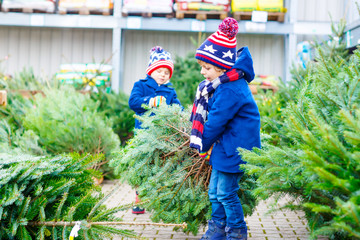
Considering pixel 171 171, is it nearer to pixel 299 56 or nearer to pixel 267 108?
pixel 267 108

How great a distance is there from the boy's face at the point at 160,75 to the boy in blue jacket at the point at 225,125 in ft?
4.53

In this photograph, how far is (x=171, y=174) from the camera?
9.98 feet

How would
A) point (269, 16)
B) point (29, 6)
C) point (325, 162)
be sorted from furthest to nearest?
point (269, 16)
point (29, 6)
point (325, 162)

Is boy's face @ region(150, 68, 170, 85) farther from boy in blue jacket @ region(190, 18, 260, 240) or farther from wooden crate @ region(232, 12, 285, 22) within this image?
wooden crate @ region(232, 12, 285, 22)

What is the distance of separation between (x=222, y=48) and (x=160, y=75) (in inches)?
58.8

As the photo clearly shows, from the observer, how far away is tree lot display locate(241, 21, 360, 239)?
1464mm

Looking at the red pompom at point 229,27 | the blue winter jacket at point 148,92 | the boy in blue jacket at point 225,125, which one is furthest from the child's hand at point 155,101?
the red pompom at point 229,27

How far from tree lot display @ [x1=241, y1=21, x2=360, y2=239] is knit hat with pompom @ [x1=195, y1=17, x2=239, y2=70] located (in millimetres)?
712

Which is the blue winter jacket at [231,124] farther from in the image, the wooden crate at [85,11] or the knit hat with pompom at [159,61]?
the wooden crate at [85,11]

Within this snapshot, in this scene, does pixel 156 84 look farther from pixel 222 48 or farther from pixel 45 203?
pixel 45 203

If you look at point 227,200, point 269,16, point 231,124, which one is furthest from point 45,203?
point 269,16

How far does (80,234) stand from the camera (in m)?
2.26

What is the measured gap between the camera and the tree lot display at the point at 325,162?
4.80ft

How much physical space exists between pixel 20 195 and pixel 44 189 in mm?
162
